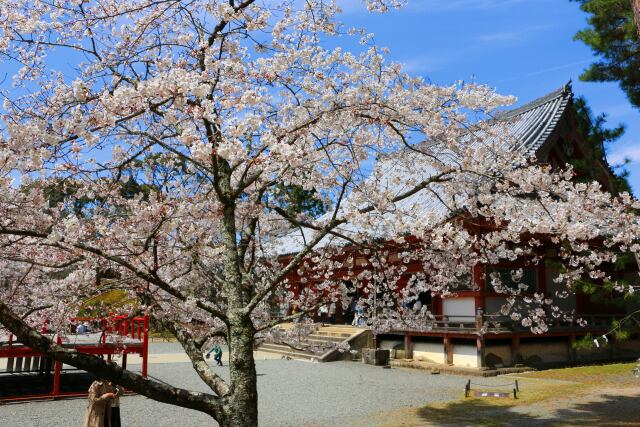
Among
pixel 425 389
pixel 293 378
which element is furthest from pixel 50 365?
pixel 425 389

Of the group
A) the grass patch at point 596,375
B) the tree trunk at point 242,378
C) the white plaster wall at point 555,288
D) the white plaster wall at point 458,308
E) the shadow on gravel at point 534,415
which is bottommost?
the shadow on gravel at point 534,415

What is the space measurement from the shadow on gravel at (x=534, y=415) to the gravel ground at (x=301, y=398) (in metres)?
0.90

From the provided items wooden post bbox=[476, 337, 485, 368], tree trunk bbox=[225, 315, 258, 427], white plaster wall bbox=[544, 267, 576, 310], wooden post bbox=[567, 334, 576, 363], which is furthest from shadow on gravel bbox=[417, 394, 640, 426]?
tree trunk bbox=[225, 315, 258, 427]

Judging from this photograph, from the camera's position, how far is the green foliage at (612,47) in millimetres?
10984

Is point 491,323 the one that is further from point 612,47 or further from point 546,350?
point 612,47

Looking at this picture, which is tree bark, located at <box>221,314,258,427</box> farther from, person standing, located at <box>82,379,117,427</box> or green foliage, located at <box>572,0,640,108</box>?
green foliage, located at <box>572,0,640,108</box>

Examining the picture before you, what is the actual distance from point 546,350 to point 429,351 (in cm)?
390

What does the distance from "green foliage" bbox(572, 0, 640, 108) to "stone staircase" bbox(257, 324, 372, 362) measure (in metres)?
11.7

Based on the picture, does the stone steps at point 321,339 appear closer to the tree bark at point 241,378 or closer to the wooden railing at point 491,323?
the wooden railing at point 491,323

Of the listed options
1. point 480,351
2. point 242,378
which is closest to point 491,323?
point 480,351

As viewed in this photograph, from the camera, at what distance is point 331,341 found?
19.5m

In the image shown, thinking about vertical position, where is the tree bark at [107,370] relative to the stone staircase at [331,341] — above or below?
above

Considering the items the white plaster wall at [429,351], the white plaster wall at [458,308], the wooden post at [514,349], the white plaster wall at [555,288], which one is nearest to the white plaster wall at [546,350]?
the wooden post at [514,349]

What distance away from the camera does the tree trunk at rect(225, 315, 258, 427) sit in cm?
428
